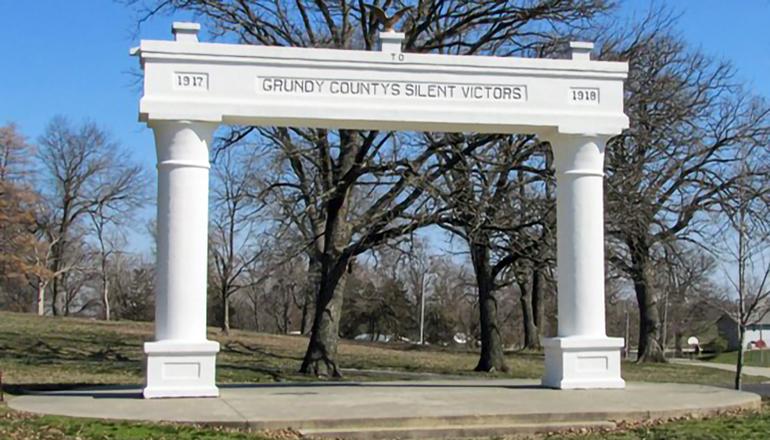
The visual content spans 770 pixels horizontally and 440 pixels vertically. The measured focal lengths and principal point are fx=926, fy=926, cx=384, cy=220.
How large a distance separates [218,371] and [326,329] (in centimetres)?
298

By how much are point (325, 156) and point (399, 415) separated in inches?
485

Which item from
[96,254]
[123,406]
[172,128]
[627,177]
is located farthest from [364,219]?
[96,254]

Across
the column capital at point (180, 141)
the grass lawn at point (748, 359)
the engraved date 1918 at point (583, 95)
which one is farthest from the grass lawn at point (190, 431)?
the grass lawn at point (748, 359)

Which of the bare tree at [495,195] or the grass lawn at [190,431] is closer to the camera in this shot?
the grass lawn at [190,431]

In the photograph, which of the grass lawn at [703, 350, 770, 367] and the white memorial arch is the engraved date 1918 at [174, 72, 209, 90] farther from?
the grass lawn at [703, 350, 770, 367]

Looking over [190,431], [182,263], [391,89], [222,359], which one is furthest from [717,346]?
[190,431]

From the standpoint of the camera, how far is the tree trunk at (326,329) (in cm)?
2188

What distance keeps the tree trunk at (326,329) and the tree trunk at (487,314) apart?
4.11m

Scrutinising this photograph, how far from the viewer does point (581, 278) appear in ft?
46.8

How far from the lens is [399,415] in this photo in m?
10.7

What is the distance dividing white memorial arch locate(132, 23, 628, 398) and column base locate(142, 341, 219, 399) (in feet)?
0.05

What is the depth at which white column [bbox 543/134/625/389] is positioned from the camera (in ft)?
46.1

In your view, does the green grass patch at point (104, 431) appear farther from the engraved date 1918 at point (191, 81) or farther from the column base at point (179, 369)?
the engraved date 1918 at point (191, 81)

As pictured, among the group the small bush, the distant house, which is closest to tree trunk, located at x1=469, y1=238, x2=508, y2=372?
the small bush
